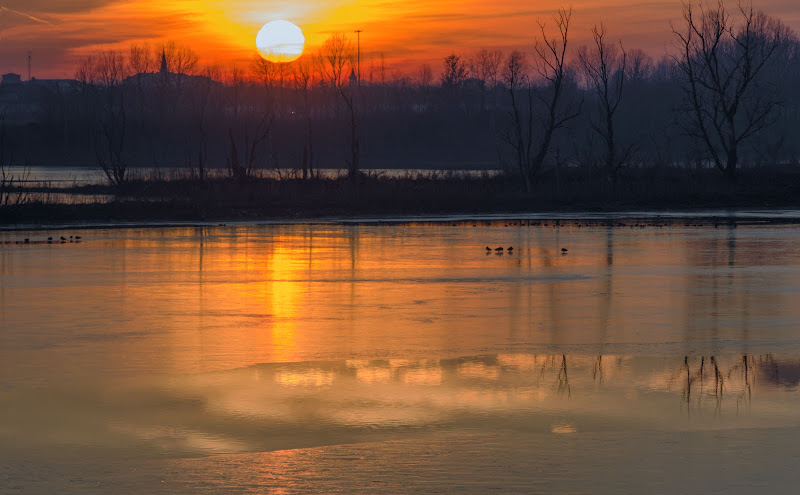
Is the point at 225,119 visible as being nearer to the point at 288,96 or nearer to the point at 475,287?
the point at 288,96

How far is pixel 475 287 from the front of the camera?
16.1m

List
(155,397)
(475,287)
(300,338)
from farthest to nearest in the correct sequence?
(475,287)
(300,338)
(155,397)

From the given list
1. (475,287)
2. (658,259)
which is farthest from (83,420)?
(658,259)

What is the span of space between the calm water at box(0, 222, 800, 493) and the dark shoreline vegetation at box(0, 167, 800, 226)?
647 inches

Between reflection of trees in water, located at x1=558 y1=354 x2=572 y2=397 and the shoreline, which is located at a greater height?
the shoreline

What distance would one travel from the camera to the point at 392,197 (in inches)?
1585

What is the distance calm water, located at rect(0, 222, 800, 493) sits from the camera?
6660mm

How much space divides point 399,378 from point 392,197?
3097 cm

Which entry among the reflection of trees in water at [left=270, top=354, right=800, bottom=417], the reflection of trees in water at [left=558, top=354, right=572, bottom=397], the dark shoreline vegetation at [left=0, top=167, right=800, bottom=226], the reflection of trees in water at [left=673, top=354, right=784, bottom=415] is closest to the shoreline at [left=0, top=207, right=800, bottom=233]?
the dark shoreline vegetation at [left=0, top=167, right=800, bottom=226]

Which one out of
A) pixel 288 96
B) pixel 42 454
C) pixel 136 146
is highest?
pixel 288 96

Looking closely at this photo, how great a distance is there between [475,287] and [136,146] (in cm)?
11406

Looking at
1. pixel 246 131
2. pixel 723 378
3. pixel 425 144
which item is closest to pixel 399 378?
pixel 723 378

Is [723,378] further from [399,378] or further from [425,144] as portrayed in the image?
[425,144]

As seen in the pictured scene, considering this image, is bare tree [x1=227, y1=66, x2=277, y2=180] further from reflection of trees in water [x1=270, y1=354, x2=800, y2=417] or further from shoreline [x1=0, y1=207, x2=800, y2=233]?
reflection of trees in water [x1=270, y1=354, x2=800, y2=417]
